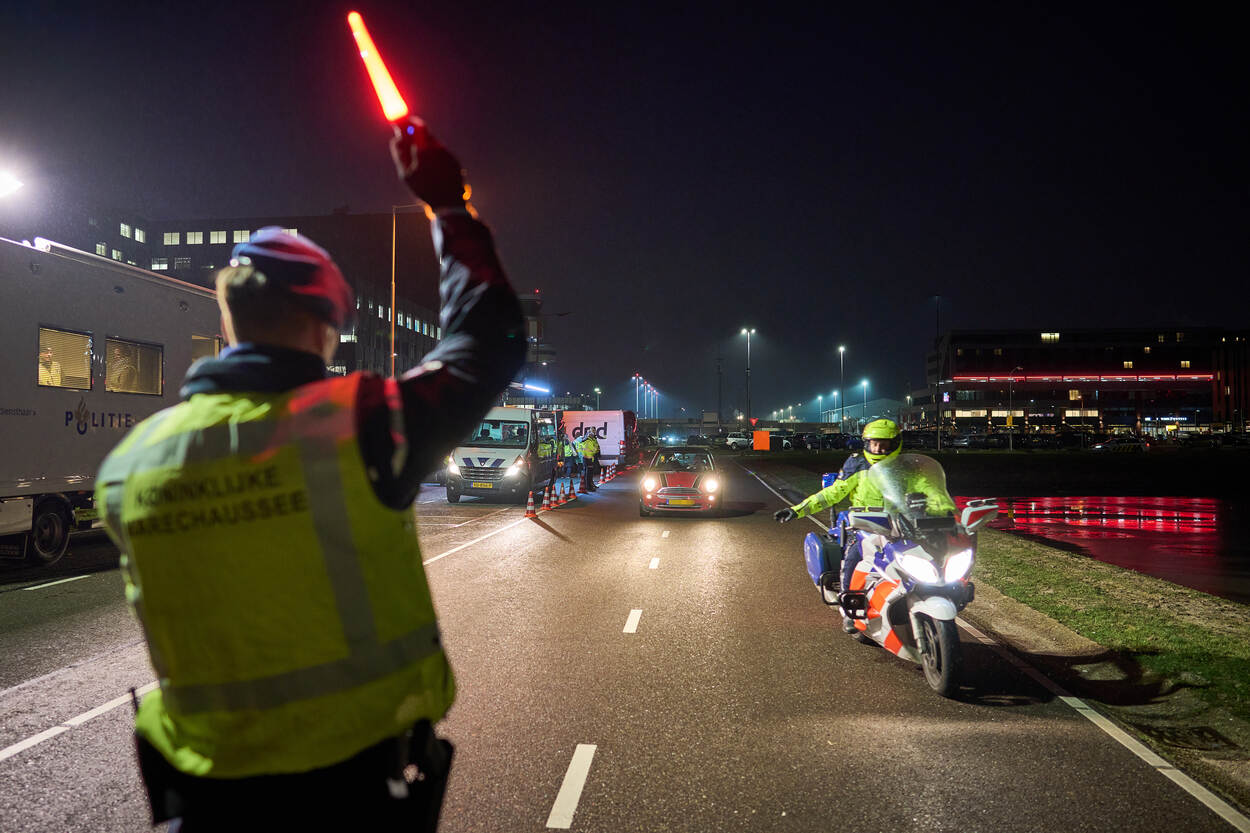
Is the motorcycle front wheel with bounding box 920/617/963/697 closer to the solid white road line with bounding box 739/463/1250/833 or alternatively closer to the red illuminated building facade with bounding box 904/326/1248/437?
the solid white road line with bounding box 739/463/1250/833

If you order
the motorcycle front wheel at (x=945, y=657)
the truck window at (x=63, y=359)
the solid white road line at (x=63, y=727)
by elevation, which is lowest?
the solid white road line at (x=63, y=727)

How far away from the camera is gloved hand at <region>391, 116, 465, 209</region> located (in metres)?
1.83

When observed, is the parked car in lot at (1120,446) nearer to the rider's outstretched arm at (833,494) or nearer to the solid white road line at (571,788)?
the rider's outstretched arm at (833,494)

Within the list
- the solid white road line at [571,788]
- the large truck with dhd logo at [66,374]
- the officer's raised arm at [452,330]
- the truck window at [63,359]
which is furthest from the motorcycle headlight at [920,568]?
the truck window at [63,359]

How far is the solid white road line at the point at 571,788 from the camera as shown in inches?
159

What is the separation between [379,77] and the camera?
6.27 ft

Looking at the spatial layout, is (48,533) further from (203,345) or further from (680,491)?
(680,491)

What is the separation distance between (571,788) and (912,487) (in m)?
3.57

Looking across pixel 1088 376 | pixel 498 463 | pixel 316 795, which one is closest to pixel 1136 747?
pixel 316 795

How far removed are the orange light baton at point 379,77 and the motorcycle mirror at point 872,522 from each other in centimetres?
570

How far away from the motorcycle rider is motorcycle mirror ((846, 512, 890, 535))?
226 millimetres

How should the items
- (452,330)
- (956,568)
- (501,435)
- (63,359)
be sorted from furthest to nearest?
1. (501,435)
2. (63,359)
3. (956,568)
4. (452,330)

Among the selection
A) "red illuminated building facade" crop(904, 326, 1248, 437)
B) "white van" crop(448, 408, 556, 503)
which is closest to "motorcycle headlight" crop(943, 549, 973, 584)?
"white van" crop(448, 408, 556, 503)

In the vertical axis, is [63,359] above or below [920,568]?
above
